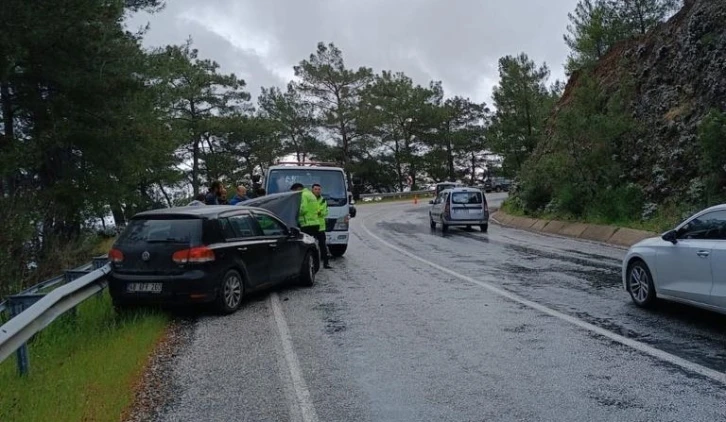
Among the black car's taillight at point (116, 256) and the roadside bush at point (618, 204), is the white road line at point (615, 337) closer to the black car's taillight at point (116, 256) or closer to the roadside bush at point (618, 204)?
the black car's taillight at point (116, 256)

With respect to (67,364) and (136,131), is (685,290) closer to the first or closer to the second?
(67,364)

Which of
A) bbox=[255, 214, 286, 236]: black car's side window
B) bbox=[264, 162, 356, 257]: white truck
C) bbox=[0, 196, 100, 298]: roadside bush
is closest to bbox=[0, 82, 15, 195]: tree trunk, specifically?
bbox=[0, 196, 100, 298]: roadside bush

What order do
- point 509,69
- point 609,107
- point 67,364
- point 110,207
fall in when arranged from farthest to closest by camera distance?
point 509,69 < point 609,107 < point 110,207 < point 67,364

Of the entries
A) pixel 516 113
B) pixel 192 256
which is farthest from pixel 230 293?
pixel 516 113

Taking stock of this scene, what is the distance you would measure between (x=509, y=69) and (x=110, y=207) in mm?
31682

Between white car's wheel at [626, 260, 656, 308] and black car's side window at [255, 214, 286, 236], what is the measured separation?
5.54 m

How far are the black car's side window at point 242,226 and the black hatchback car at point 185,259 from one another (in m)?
0.02

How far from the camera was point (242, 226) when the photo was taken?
9922 millimetres

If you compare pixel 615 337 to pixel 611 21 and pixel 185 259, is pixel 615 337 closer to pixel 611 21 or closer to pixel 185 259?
pixel 185 259

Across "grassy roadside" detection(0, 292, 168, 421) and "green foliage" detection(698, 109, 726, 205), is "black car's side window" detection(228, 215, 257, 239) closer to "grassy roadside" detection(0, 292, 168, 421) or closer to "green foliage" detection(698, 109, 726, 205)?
"grassy roadside" detection(0, 292, 168, 421)

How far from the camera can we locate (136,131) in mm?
18312

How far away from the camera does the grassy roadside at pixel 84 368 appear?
5.21 metres

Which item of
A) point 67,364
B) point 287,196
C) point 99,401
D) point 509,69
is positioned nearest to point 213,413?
point 99,401

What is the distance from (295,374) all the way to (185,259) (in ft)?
10.5
